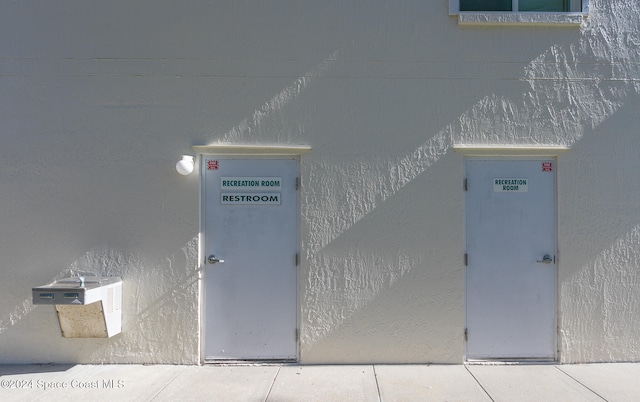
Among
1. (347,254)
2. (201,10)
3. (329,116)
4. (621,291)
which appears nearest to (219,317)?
(347,254)

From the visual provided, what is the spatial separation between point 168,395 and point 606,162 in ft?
16.5

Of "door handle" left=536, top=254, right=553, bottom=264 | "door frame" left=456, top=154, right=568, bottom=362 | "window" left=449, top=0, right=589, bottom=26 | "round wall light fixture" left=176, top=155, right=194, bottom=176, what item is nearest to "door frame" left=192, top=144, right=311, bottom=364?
"round wall light fixture" left=176, top=155, right=194, bottom=176

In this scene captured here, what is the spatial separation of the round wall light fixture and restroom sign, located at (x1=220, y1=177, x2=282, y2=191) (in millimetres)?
365

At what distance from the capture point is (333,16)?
471 centimetres

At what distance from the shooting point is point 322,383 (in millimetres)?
4176

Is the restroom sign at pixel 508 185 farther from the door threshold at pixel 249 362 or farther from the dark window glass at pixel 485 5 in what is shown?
the door threshold at pixel 249 362

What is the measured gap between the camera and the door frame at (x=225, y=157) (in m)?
4.63

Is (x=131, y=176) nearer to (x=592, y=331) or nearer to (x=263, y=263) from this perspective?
(x=263, y=263)

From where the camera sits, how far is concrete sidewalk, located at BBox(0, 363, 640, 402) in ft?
12.8

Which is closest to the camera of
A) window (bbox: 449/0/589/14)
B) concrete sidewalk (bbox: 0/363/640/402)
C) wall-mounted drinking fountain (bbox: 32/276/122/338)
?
concrete sidewalk (bbox: 0/363/640/402)

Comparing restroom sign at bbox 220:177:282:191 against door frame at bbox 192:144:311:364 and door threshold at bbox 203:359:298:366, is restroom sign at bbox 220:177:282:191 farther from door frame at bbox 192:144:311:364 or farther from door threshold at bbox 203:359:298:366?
door threshold at bbox 203:359:298:366

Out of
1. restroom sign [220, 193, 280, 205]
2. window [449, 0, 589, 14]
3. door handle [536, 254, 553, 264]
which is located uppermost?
window [449, 0, 589, 14]

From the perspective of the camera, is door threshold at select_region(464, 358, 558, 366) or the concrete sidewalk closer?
the concrete sidewalk

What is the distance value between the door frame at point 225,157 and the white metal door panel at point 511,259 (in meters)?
1.82
